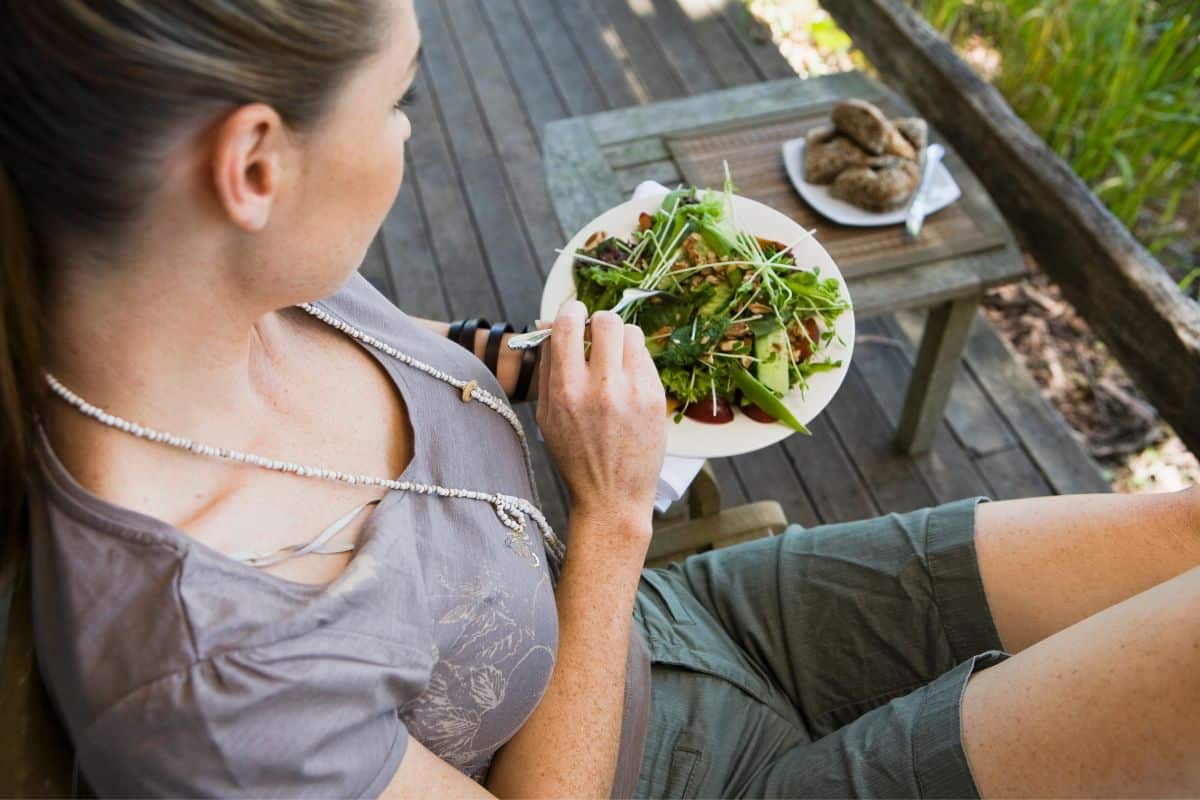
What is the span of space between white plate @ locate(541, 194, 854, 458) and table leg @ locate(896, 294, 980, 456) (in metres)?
0.59

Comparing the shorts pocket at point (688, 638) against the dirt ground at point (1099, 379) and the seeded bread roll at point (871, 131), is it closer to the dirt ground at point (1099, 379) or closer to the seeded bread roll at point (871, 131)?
the seeded bread roll at point (871, 131)

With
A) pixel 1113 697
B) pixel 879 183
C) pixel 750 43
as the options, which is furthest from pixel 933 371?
pixel 750 43

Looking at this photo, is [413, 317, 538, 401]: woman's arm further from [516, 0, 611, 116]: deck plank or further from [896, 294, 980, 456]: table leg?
[516, 0, 611, 116]: deck plank

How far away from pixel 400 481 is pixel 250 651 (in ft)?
0.94

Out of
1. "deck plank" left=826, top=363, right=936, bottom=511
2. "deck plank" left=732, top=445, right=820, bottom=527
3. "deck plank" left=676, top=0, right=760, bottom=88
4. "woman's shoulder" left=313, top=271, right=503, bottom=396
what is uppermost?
"woman's shoulder" left=313, top=271, right=503, bottom=396

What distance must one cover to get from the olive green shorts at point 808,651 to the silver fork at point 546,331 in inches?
16.6

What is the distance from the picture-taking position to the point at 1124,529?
1.34 m

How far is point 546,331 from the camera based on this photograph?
57.1 inches

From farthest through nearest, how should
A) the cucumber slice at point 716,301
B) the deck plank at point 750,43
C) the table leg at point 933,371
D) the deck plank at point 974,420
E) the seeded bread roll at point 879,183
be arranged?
the deck plank at point 750,43 → the deck plank at point 974,420 → the table leg at point 933,371 → the seeded bread roll at point 879,183 → the cucumber slice at point 716,301

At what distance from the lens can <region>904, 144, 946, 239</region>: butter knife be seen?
206 centimetres

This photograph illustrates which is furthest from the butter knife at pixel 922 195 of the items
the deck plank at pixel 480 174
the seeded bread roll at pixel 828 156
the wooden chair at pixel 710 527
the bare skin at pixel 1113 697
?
the deck plank at pixel 480 174

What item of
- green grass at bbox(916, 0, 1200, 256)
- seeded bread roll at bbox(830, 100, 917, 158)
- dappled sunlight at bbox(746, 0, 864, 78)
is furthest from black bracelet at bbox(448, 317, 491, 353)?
dappled sunlight at bbox(746, 0, 864, 78)

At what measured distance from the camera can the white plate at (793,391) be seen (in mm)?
1502

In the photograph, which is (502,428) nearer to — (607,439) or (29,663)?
(607,439)
